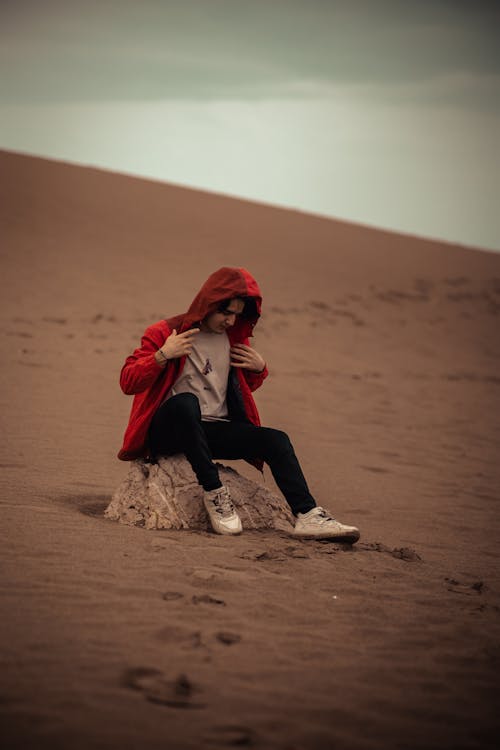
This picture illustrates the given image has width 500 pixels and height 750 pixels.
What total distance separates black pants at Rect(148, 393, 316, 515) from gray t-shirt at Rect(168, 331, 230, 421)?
12 cm

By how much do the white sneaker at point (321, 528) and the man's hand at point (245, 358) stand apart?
95 centimetres

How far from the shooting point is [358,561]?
4449 mm

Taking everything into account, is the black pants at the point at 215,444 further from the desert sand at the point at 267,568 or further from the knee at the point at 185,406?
the desert sand at the point at 267,568

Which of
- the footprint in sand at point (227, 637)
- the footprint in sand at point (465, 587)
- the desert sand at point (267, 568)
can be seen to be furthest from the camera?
the footprint in sand at point (465, 587)

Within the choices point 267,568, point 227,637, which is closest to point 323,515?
point 267,568

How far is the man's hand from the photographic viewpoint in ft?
16.2

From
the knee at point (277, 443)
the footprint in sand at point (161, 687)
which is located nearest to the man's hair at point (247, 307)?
the knee at point (277, 443)

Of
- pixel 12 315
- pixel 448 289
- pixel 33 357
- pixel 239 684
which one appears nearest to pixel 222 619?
pixel 239 684

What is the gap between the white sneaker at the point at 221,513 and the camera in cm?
461

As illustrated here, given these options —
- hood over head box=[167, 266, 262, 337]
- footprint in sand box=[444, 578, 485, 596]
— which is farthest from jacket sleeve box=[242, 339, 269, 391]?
footprint in sand box=[444, 578, 485, 596]

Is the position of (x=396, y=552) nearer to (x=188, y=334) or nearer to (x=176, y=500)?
(x=176, y=500)

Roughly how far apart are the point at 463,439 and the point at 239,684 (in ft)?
27.6

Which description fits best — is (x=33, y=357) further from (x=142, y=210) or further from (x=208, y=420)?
(x=142, y=210)

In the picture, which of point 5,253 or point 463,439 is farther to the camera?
point 5,253
